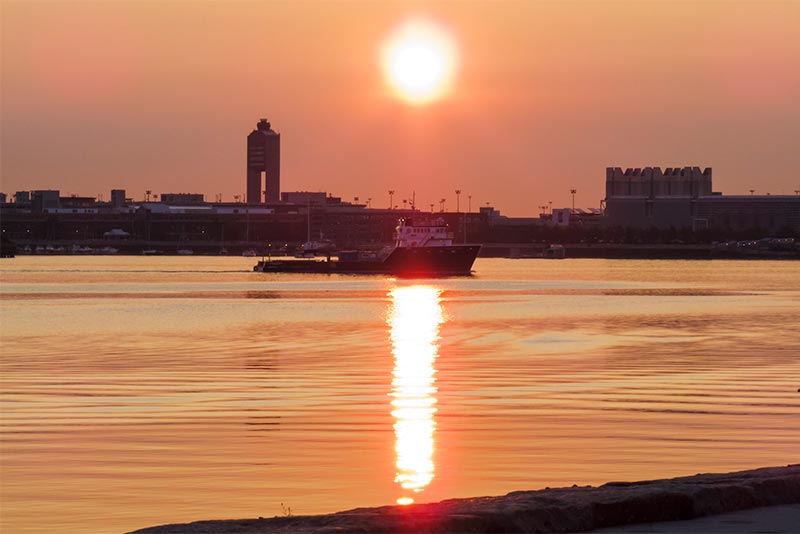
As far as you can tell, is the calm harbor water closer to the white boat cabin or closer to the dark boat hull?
the dark boat hull

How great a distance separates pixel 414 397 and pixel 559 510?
54.4 feet

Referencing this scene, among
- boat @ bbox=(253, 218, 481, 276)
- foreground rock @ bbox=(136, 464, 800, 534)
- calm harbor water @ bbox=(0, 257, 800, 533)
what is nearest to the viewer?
foreground rock @ bbox=(136, 464, 800, 534)

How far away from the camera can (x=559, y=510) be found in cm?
Result: 1031

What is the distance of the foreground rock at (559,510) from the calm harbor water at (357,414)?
4.21 m

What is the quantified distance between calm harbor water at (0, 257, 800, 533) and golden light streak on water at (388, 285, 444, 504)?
0.08 meters

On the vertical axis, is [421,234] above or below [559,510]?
above

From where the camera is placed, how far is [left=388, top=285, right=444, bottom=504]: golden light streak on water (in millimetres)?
17494

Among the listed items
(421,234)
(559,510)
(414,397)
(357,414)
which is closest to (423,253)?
(421,234)

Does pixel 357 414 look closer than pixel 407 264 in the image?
Yes

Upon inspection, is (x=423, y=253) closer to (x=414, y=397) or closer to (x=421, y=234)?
(x=421, y=234)

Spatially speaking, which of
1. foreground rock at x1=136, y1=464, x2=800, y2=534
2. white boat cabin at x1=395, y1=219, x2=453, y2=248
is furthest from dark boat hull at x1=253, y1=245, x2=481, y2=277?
foreground rock at x1=136, y1=464, x2=800, y2=534

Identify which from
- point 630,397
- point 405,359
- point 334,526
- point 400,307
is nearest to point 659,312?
point 400,307

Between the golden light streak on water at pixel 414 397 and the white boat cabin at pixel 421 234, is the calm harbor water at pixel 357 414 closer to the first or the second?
the golden light streak on water at pixel 414 397

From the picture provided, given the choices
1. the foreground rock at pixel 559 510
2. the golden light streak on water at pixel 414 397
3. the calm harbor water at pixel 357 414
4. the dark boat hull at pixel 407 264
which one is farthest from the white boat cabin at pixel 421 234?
the foreground rock at pixel 559 510
